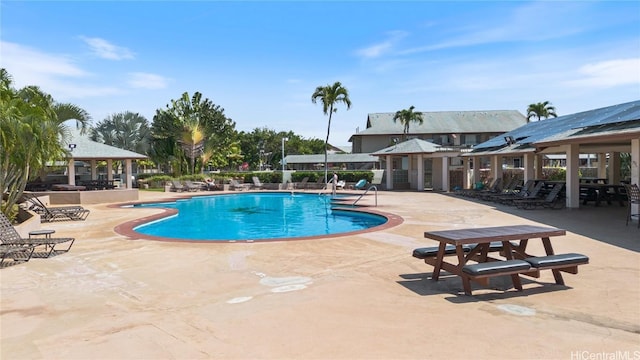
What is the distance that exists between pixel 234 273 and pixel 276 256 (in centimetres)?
139

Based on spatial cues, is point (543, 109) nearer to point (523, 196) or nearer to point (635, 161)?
point (523, 196)

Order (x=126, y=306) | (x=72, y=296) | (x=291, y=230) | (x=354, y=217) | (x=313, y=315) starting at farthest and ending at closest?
1. (x=354, y=217)
2. (x=291, y=230)
3. (x=72, y=296)
4. (x=126, y=306)
5. (x=313, y=315)

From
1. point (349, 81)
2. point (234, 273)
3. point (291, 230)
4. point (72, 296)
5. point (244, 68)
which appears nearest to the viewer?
point (72, 296)

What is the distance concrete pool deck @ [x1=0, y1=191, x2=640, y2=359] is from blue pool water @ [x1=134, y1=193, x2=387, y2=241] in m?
4.19

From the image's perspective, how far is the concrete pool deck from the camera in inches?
153

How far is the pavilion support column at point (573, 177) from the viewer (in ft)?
53.0

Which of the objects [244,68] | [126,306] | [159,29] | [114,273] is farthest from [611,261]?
[244,68]

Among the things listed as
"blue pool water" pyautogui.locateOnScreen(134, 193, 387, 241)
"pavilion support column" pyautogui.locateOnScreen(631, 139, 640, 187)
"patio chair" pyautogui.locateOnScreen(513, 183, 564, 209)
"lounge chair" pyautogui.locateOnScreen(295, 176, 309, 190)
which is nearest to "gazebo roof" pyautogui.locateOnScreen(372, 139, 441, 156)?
"lounge chair" pyautogui.locateOnScreen(295, 176, 309, 190)

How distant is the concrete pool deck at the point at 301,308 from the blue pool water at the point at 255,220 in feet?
13.8

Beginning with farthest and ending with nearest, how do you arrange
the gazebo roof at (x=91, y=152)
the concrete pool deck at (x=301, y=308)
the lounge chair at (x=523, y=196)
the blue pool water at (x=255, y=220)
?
1. the gazebo roof at (x=91, y=152)
2. the lounge chair at (x=523, y=196)
3. the blue pool water at (x=255, y=220)
4. the concrete pool deck at (x=301, y=308)

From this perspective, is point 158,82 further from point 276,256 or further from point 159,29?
point 276,256

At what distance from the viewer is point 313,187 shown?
105 ft

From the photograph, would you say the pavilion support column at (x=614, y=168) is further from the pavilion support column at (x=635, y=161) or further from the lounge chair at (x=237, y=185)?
the lounge chair at (x=237, y=185)

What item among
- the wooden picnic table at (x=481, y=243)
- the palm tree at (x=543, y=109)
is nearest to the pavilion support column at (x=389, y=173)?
the wooden picnic table at (x=481, y=243)
